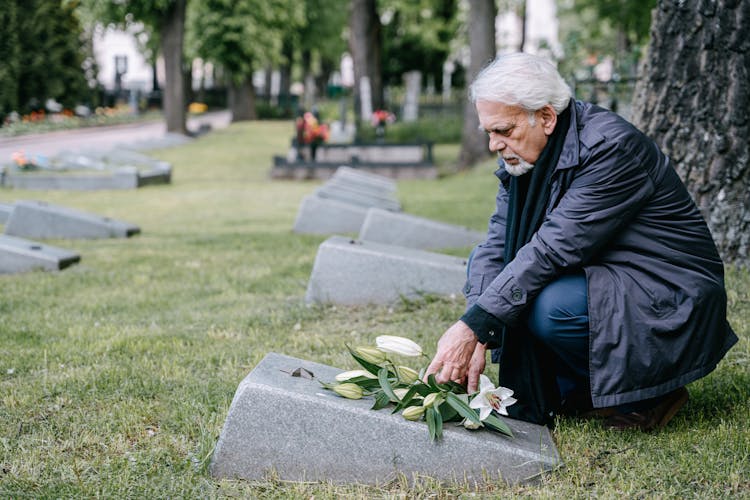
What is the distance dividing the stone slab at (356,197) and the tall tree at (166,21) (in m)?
17.7

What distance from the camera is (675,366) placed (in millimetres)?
2920

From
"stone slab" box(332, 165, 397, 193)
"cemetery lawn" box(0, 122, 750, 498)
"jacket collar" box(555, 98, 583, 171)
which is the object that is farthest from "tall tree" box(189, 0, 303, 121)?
"jacket collar" box(555, 98, 583, 171)

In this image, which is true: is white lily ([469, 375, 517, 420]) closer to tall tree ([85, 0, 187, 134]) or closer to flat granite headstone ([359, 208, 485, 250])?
flat granite headstone ([359, 208, 485, 250])

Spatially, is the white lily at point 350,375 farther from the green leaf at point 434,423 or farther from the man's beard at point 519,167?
the man's beard at point 519,167

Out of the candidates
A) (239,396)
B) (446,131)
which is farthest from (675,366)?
(446,131)

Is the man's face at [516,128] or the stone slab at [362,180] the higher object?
the man's face at [516,128]

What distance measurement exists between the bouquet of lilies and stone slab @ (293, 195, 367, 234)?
6.20 m

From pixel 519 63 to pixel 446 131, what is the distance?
81.8 ft

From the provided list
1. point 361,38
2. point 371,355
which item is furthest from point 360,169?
point 371,355

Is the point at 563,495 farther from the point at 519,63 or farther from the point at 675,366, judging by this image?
the point at 519,63

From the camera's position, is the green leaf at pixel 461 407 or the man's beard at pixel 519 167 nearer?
the green leaf at pixel 461 407

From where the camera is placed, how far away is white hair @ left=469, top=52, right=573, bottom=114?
2906 millimetres

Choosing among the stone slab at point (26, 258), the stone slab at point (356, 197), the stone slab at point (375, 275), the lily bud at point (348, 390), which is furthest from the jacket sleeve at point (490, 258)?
the stone slab at point (356, 197)

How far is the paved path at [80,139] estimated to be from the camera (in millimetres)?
22652
